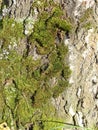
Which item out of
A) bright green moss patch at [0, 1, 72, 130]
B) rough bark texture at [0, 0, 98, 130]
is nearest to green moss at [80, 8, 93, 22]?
rough bark texture at [0, 0, 98, 130]

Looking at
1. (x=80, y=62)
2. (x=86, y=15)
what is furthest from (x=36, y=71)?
(x=86, y=15)

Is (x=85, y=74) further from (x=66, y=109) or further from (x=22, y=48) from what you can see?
(x=22, y=48)

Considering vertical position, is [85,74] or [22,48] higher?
[22,48]

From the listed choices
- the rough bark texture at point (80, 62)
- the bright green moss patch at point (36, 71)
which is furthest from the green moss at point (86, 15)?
the bright green moss patch at point (36, 71)

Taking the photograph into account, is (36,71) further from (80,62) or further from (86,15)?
(86,15)

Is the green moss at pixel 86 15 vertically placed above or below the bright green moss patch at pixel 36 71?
above

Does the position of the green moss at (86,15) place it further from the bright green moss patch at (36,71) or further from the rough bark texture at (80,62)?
the bright green moss patch at (36,71)

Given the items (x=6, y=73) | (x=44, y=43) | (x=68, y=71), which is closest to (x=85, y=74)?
(x=68, y=71)

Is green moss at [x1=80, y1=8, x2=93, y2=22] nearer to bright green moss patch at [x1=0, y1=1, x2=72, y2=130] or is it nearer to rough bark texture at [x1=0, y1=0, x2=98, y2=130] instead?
rough bark texture at [x1=0, y1=0, x2=98, y2=130]
